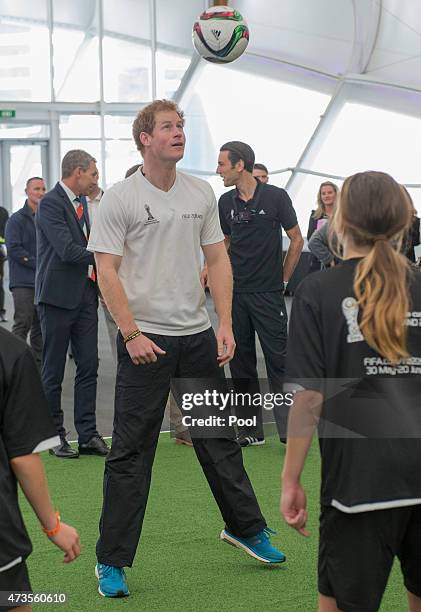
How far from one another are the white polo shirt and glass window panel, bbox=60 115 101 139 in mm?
18802

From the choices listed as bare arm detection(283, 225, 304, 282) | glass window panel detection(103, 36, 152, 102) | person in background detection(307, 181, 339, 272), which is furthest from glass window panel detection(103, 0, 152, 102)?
bare arm detection(283, 225, 304, 282)

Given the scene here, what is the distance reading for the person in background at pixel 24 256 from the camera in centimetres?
848

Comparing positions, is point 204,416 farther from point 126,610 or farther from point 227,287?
point 126,610

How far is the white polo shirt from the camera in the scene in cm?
374

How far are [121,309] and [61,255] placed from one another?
2.28 meters

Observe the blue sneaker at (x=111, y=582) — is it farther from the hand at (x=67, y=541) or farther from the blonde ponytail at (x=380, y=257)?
the blonde ponytail at (x=380, y=257)

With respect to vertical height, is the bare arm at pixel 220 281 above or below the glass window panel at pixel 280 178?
below

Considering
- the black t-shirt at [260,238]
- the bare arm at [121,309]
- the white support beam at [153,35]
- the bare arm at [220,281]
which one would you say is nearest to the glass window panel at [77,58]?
the white support beam at [153,35]

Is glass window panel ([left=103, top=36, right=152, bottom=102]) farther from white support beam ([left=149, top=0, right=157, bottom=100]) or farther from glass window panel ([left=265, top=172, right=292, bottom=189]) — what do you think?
glass window panel ([left=265, top=172, right=292, bottom=189])

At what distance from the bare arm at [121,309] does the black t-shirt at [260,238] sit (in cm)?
247

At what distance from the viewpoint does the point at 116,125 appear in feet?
72.7

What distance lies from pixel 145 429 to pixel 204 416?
36cm

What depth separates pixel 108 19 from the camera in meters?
21.9

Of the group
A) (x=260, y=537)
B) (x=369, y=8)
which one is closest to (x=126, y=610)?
(x=260, y=537)
